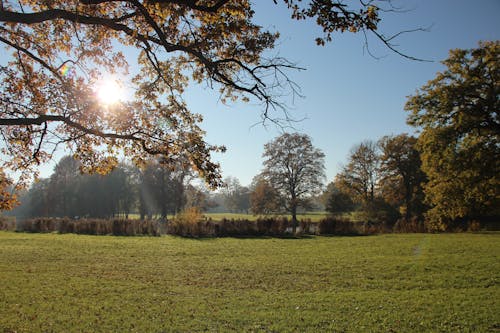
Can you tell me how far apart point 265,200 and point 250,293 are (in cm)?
3186

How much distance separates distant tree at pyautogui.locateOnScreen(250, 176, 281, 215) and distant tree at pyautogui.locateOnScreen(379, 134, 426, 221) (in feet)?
46.6

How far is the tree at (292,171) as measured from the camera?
41500 millimetres

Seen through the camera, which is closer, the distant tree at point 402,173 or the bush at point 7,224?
the bush at point 7,224

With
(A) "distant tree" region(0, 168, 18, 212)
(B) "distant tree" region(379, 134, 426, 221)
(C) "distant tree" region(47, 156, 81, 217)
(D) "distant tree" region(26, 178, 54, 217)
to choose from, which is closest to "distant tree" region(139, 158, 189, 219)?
(C) "distant tree" region(47, 156, 81, 217)

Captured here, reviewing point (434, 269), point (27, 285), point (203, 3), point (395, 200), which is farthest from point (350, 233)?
point (203, 3)

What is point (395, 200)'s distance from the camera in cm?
4412

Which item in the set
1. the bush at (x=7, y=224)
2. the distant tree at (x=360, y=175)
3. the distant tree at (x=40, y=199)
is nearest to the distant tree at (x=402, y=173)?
the distant tree at (x=360, y=175)

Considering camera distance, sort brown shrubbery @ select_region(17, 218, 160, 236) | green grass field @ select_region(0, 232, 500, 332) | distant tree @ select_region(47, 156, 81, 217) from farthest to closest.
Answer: distant tree @ select_region(47, 156, 81, 217), brown shrubbery @ select_region(17, 218, 160, 236), green grass field @ select_region(0, 232, 500, 332)

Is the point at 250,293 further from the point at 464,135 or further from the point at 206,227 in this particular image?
the point at 206,227

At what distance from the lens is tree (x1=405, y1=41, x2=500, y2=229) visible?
17.5 metres

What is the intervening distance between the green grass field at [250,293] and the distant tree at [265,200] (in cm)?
2486

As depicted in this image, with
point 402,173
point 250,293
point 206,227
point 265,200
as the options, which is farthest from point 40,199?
point 250,293

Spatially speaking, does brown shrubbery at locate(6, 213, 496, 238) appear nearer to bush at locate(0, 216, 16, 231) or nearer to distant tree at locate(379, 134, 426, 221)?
bush at locate(0, 216, 16, 231)

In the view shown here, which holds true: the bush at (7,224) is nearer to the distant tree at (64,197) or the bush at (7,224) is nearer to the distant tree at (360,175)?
the distant tree at (64,197)
